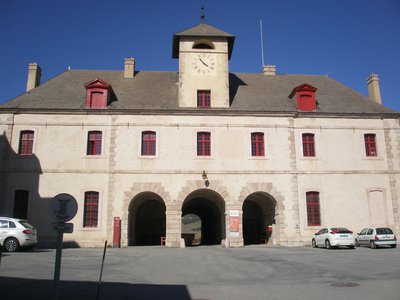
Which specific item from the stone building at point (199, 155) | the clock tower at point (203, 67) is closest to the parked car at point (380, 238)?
the stone building at point (199, 155)

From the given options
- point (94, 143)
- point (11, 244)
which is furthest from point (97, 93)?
point (11, 244)

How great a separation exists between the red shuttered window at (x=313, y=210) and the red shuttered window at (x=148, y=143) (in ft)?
34.2

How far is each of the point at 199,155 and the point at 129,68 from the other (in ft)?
32.2

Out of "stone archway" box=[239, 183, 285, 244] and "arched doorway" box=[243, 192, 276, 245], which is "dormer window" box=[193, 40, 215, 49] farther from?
"arched doorway" box=[243, 192, 276, 245]

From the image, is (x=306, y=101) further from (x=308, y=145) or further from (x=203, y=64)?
(x=203, y=64)

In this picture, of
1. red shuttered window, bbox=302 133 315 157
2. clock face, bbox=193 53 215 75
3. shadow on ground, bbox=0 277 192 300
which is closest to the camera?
shadow on ground, bbox=0 277 192 300

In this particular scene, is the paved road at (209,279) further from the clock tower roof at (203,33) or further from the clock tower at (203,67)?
the clock tower roof at (203,33)

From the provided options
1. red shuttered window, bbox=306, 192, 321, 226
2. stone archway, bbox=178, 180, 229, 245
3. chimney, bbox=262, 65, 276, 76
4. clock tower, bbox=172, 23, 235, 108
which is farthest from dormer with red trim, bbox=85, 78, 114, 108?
red shuttered window, bbox=306, 192, 321, 226

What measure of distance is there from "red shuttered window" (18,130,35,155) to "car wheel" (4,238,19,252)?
7726 mm

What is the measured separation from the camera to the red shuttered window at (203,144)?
24.2 metres

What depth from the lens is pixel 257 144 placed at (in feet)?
80.5

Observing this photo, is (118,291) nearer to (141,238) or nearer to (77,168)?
(77,168)

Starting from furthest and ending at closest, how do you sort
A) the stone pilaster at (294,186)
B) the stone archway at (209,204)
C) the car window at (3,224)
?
the stone archway at (209,204)
the stone pilaster at (294,186)
the car window at (3,224)

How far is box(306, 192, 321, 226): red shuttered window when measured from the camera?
23.9m
